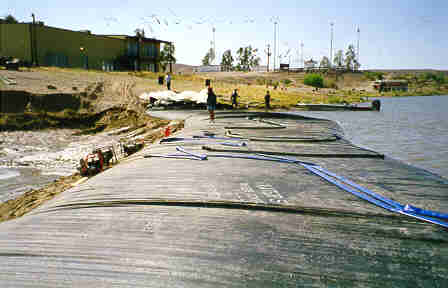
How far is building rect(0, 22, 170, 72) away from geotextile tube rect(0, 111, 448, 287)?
→ 34305 mm

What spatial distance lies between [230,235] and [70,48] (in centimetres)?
4236

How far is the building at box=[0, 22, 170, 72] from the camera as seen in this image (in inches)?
1425

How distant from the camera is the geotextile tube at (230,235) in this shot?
2.80m

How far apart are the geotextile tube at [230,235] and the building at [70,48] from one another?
34305 millimetres

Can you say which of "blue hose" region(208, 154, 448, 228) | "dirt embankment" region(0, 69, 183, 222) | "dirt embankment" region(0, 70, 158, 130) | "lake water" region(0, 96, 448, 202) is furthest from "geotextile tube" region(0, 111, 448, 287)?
"dirt embankment" region(0, 70, 158, 130)

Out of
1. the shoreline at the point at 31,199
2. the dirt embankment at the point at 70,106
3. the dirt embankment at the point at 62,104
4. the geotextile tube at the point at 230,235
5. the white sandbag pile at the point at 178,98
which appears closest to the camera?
the geotextile tube at the point at 230,235

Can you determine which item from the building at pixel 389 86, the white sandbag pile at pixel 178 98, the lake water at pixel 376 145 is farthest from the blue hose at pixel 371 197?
the building at pixel 389 86

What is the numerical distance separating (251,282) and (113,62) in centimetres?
4821

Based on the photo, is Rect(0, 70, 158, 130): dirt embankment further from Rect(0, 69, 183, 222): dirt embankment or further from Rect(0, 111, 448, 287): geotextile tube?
Rect(0, 111, 448, 287): geotextile tube

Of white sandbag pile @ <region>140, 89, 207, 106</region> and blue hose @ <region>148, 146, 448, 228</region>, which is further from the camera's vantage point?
white sandbag pile @ <region>140, 89, 207, 106</region>

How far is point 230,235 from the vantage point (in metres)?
3.40

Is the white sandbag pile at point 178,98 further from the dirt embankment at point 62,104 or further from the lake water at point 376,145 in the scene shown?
the lake water at point 376,145

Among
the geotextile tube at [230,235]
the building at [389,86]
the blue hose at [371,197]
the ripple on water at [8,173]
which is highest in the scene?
the building at [389,86]

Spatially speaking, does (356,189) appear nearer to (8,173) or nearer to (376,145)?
(8,173)
